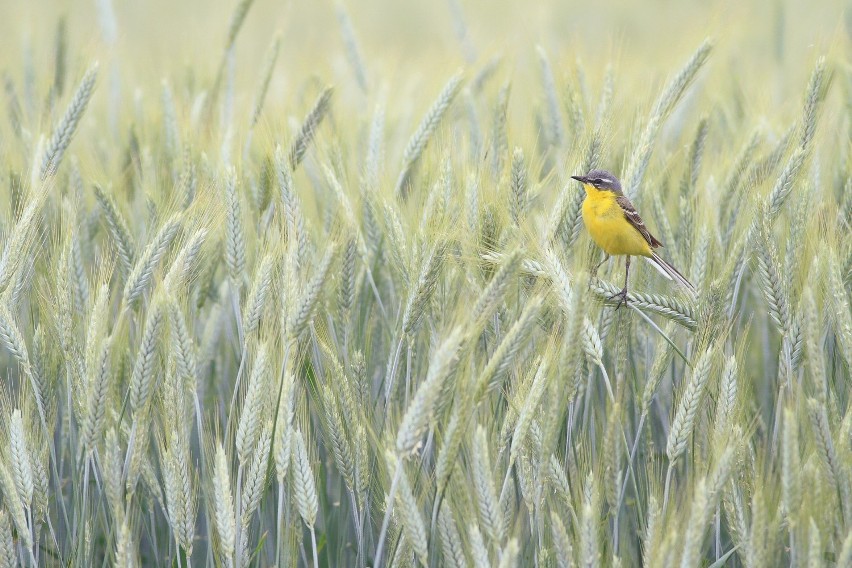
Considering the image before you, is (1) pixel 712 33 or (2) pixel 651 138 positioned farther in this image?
(1) pixel 712 33

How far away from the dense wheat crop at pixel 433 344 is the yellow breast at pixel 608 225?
71 millimetres

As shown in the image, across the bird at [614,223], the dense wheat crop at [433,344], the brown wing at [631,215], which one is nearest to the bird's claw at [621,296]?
the dense wheat crop at [433,344]

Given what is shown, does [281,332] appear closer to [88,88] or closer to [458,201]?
[458,201]

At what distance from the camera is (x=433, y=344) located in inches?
102

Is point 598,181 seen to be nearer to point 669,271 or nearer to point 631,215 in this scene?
point 631,215

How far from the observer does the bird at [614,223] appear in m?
2.77

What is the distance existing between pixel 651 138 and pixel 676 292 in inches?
20.4

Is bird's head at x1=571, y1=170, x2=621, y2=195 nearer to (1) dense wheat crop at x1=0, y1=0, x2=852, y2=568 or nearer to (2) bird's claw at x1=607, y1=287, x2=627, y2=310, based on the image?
(1) dense wheat crop at x1=0, y1=0, x2=852, y2=568

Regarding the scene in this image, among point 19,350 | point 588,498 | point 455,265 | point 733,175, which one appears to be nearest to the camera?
point 588,498

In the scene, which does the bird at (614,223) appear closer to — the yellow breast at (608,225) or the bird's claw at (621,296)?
the yellow breast at (608,225)

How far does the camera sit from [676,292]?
297 centimetres

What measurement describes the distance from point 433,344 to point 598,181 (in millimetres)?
764

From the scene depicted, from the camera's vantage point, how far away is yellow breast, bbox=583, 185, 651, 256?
109 inches

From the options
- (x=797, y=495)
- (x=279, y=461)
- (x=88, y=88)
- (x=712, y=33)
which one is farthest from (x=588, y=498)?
(x=88, y=88)
